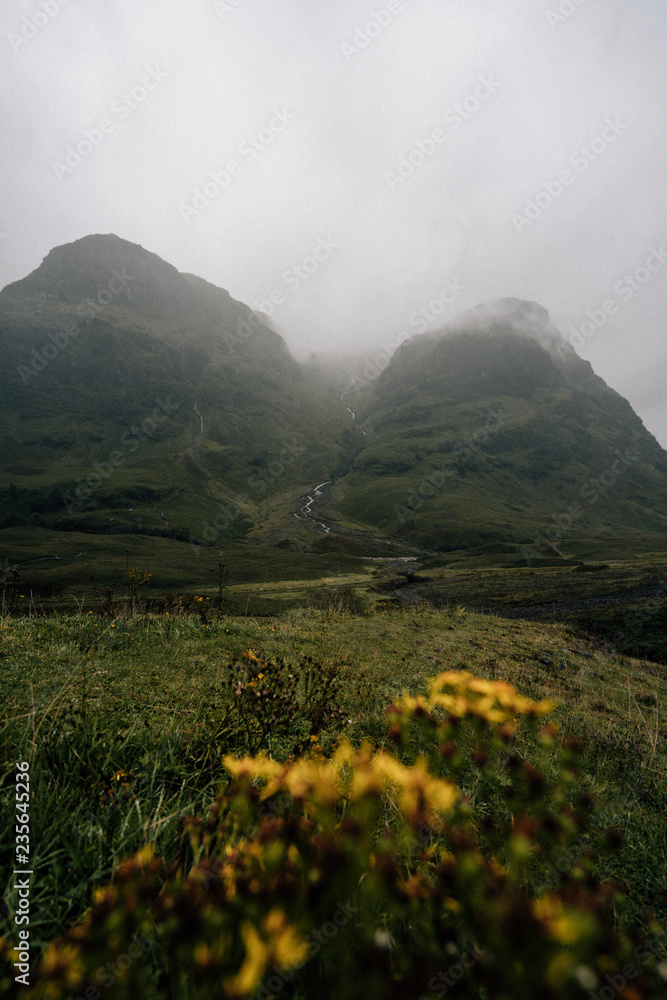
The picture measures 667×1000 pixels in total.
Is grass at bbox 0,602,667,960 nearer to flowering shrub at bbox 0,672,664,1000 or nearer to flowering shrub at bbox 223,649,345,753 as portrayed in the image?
flowering shrub at bbox 223,649,345,753

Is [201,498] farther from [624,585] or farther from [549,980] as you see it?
[549,980]

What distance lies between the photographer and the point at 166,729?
338 centimetres

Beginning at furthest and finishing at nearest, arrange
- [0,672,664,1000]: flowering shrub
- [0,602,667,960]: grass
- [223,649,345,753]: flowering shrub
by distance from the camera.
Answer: [223,649,345,753]: flowering shrub, [0,602,667,960]: grass, [0,672,664,1000]: flowering shrub

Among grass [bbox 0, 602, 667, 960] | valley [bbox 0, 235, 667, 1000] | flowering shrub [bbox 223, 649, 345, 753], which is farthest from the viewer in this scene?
flowering shrub [bbox 223, 649, 345, 753]

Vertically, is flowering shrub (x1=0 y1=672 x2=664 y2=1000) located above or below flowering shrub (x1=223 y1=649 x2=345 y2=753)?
above

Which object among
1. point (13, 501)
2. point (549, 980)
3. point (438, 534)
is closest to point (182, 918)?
point (549, 980)

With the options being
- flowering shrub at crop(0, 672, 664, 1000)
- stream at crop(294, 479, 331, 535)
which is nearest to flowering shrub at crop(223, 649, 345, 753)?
flowering shrub at crop(0, 672, 664, 1000)

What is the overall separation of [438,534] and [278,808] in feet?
409

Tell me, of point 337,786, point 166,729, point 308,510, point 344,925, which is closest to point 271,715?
point 166,729

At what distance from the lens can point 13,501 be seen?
119688mm

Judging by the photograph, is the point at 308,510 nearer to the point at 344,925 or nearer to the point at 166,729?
the point at 166,729

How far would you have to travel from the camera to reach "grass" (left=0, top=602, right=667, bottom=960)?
213 centimetres

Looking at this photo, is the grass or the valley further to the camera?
the grass

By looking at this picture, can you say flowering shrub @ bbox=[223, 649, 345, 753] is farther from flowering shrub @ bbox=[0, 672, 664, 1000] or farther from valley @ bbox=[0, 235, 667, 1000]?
flowering shrub @ bbox=[0, 672, 664, 1000]
